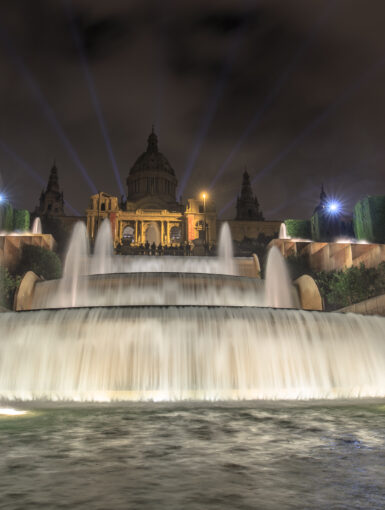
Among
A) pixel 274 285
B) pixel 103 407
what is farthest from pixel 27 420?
pixel 274 285

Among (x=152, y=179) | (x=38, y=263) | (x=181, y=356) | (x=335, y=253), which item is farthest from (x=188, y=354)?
(x=152, y=179)

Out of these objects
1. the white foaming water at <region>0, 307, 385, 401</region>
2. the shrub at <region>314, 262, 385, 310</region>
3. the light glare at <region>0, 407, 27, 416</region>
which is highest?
the shrub at <region>314, 262, 385, 310</region>

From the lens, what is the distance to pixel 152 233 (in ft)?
311

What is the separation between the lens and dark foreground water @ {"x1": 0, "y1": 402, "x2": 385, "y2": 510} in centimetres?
334

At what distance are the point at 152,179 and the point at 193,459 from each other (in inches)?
4375

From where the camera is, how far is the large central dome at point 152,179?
112 metres

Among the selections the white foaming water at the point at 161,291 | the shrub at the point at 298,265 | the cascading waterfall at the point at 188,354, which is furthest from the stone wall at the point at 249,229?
the cascading waterfall at the point at 188,354

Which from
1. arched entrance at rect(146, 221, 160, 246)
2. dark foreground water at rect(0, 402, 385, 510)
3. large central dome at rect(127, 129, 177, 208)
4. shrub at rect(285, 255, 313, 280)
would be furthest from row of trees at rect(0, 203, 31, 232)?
large central dome at rect(127, 129, 177, 208)

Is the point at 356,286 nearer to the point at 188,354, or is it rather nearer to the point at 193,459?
the point at 188,354

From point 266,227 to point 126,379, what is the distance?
322 feet

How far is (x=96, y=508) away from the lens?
3.14 metres

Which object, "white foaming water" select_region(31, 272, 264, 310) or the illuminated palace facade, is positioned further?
the illuminated palace facade

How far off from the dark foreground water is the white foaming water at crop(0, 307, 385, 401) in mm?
1674

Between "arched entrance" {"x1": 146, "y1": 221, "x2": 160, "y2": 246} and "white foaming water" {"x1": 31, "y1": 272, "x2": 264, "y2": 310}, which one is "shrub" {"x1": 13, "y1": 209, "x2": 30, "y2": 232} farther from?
"arched entrance" {"x1": 146, "y1": 221, "x2": 160, "y2": 246}
